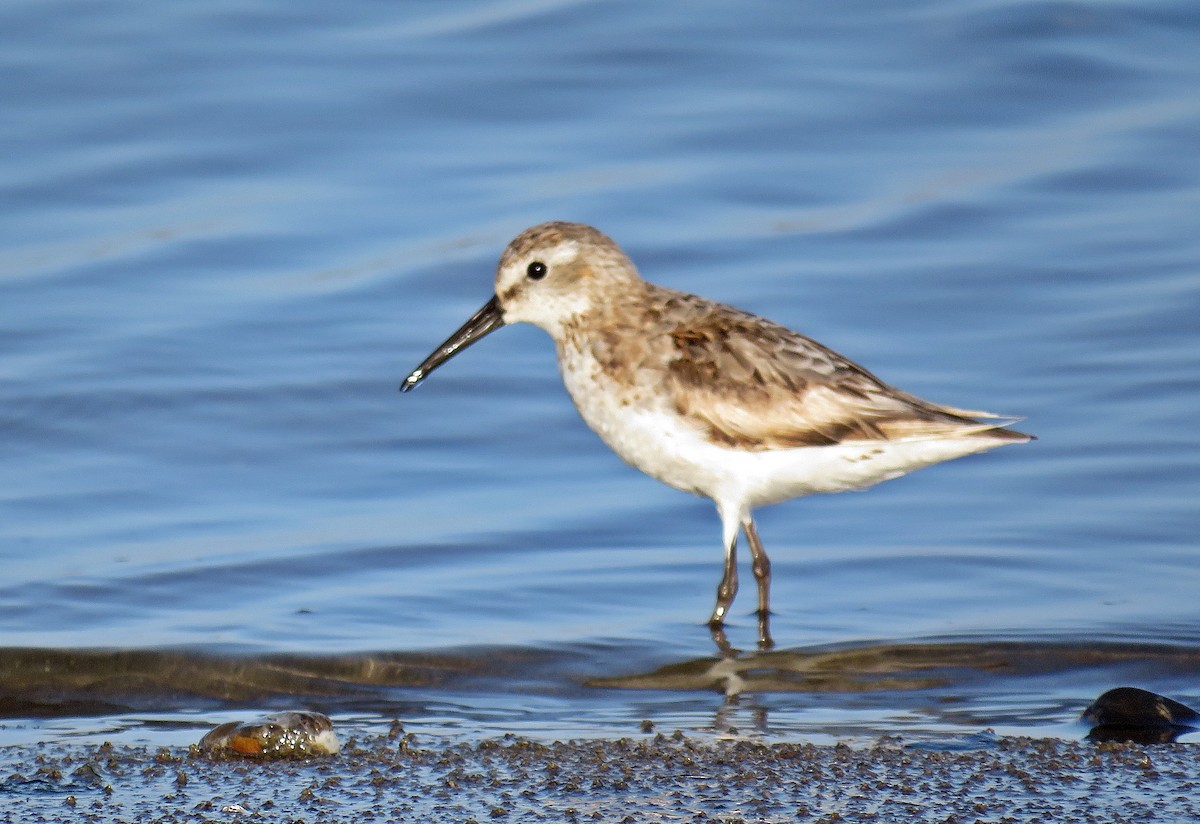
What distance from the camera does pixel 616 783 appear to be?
5258 mm

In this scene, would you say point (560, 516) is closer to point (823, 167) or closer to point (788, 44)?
point (823, 167)

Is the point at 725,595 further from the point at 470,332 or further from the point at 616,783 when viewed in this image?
the point at 616,783

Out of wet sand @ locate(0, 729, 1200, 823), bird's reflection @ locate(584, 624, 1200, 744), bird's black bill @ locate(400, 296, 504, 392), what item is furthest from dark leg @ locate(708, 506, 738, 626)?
wet sand @ locate(0, 729, 1200, 823)

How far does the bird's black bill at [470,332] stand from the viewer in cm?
826

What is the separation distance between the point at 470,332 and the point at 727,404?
138 centimetres

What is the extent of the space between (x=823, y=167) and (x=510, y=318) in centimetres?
615

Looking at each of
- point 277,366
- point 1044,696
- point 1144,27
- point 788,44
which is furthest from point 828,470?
point 1144,27

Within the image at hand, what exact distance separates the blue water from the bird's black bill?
28.9 inches

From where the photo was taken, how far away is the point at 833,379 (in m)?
7.63

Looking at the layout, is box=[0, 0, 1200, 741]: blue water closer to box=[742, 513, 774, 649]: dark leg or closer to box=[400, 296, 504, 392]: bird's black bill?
→ box=[742, 513, 774, 649]: dark leg

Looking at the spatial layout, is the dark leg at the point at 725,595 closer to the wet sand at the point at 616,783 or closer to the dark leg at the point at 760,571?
the dark leg at the point at 760,571

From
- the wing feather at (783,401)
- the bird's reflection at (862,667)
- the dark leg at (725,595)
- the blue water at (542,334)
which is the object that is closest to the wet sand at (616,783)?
the blue water at (542,334)

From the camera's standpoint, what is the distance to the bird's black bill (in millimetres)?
8258

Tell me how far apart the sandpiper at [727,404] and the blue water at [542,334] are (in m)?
0.56
